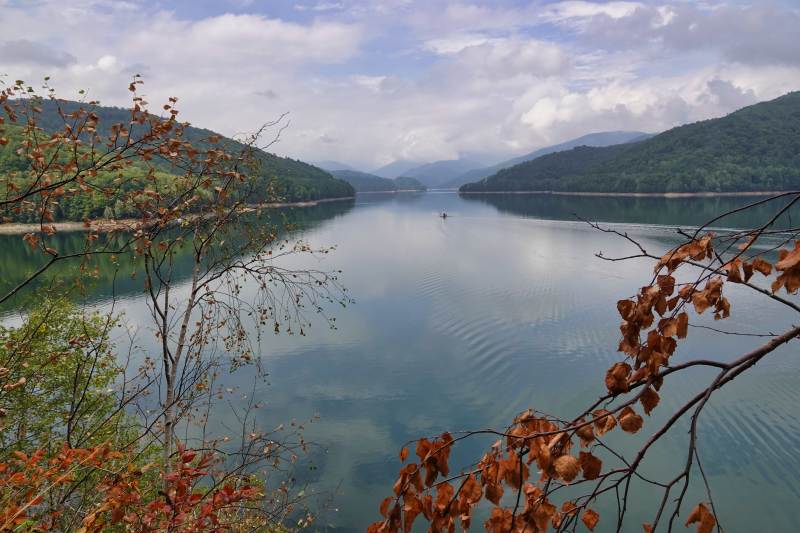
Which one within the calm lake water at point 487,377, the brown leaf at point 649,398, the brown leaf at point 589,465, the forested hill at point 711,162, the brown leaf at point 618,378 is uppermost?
the forested hill at point 711,162

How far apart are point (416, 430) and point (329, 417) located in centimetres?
313

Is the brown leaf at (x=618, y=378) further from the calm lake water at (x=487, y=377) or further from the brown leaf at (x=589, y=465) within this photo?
the calm lake water at (x=487, y=377)

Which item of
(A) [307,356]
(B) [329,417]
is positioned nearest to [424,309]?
(A) [307,356]

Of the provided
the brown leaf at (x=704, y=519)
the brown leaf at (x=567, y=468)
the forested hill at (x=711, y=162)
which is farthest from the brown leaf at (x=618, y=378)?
the forested hill at (x=711, y=162)

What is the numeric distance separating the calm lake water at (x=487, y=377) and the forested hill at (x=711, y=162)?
3326 inches

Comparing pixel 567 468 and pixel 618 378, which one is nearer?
pixel 567 468

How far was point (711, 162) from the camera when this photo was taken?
4528 inches

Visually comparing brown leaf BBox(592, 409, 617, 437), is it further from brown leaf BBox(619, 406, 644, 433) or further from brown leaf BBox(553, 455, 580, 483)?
brown leaf BBox(553, 455, 580, 483)

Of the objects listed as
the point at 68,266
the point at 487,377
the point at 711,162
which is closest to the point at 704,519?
the point at 487,377

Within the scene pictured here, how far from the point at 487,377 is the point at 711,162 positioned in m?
120

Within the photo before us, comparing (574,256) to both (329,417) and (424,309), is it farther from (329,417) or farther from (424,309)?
(329,417)

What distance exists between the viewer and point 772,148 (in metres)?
117

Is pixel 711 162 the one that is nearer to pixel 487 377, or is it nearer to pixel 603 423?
pixel 487 377

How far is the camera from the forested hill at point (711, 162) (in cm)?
10500
